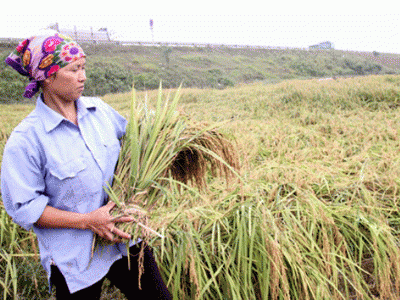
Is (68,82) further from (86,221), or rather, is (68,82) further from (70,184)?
(86,221)

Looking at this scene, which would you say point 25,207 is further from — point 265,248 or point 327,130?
point 327,130

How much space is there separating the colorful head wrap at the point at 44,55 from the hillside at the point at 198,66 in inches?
268

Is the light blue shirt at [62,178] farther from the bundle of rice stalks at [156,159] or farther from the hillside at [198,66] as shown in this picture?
the hillside at [198,66]

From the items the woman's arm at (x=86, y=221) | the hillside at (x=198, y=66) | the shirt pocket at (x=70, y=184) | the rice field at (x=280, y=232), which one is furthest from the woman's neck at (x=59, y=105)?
the hillside at (x=198, y=66)

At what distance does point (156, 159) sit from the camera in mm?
1331

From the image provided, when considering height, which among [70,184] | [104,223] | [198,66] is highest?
[70,184]

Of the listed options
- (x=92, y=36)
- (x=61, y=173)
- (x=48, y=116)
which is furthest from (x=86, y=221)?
(x=92, y=36)

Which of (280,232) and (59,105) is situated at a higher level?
(59,105)

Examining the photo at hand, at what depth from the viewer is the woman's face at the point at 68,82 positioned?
3.43ft

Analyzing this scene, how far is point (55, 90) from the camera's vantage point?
1.06 m

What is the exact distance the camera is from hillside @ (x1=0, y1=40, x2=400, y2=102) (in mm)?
11086

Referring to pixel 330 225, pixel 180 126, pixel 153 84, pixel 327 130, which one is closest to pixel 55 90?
pixel 180 126

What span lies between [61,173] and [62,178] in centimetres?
2

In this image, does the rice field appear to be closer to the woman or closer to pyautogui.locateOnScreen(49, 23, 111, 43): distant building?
the woman
